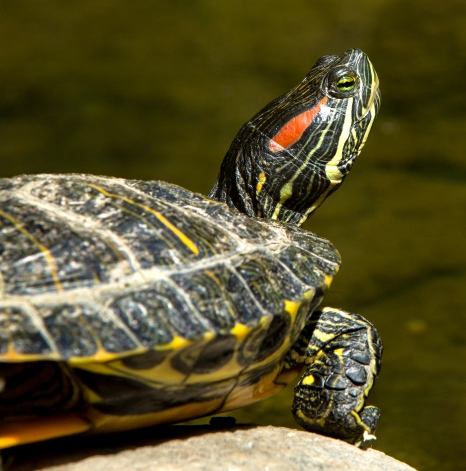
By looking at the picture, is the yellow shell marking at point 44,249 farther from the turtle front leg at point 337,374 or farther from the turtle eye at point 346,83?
the turtle eye at point 346,83

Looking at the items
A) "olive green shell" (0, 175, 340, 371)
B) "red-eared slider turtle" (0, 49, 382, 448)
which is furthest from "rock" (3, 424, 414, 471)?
"olive green shell" (0, 175, 340, 371)

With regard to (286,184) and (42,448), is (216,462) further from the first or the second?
(286,184)

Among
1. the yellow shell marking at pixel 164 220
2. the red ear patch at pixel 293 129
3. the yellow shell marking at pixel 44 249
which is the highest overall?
the red ear patch at pixel 293 129

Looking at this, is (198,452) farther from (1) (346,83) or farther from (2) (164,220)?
(1) (346,83)

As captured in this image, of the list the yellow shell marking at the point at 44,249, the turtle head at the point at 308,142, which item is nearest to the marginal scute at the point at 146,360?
the yellow shell marking at the point at 44,249

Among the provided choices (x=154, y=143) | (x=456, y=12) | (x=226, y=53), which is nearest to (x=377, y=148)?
(x=154, y=143)

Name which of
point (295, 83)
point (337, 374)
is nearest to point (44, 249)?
point (337, 374)
